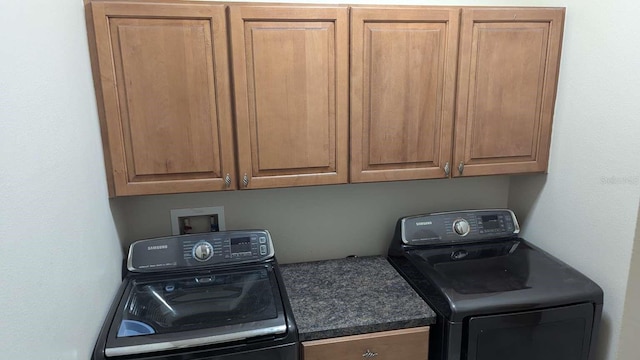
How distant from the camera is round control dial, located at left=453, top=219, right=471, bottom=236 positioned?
1884mm

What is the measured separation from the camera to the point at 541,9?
1.63 metres

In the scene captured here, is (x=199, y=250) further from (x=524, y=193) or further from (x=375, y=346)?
(x=524, y=193)

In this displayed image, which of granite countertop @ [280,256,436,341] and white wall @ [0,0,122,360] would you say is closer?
white wall @ [0,0,122,360]

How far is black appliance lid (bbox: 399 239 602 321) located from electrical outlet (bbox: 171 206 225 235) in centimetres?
88

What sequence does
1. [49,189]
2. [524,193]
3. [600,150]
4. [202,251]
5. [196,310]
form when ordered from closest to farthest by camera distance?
1. [49,189]
2. [196,310]
3. [600,150]
4. [202,251]
5. [524,193]

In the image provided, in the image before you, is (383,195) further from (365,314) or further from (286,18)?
(286,18)

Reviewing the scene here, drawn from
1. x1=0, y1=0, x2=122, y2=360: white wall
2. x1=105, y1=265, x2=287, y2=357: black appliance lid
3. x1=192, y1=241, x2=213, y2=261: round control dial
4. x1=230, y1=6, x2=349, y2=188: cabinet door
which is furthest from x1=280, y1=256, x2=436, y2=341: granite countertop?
x1=0, y1=0, x2=122, y2=360: white wall

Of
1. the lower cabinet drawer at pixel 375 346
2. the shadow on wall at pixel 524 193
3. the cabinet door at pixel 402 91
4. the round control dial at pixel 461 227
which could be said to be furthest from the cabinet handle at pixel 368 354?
the shadow on wall at pixel 524 193

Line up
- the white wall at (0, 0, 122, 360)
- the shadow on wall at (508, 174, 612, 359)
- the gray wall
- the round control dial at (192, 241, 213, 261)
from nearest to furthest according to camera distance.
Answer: the white wall at (0, 0, 122, 360) → the round control dial at (192, 241, 213, 261) → the gray wall → the shadow on wall at (508, 174, 612, 359)

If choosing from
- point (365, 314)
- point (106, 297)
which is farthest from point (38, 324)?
point (365, 314)

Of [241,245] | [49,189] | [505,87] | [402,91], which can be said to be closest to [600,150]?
[505,87]

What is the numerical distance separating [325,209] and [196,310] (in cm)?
78

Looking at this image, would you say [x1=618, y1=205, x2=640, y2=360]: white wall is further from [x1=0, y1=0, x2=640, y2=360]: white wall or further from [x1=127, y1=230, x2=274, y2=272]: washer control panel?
[x1=127, y1=230, x2=274, y2=272]: washer control panel

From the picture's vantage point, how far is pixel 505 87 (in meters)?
1.66
